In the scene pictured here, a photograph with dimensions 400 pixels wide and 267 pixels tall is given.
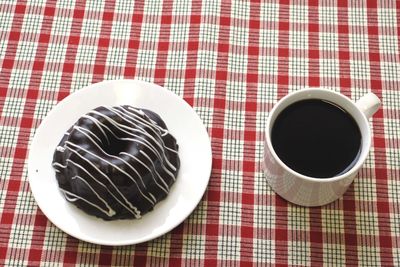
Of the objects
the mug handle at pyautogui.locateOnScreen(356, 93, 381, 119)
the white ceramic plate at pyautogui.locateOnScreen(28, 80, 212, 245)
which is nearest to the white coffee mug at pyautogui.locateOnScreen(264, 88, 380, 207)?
the mug handle at pyautogui.locateOnScreen(356, 93, 381, 119)

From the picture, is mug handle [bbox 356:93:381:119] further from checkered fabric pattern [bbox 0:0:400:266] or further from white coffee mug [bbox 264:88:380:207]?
checkered fabric pattern [bbox 0:0:400:266]

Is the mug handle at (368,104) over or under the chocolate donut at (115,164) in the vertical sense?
over

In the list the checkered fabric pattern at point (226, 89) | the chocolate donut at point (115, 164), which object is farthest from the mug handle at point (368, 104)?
the chocolate donut at point (115, 164)

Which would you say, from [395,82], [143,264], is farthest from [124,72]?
[395,82]

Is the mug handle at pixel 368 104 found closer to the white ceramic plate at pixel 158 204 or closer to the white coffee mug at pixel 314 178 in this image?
the white coffee mug at pixel 314 178

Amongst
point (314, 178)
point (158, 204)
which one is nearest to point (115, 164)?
point (158, 204)
